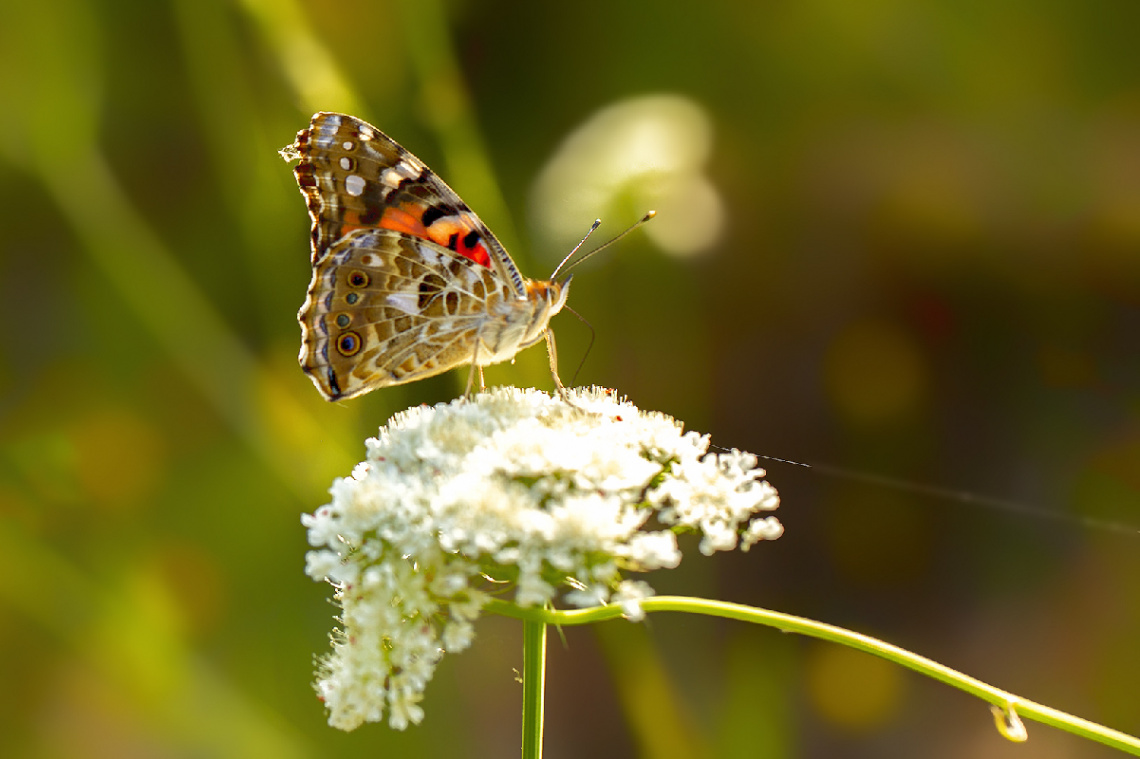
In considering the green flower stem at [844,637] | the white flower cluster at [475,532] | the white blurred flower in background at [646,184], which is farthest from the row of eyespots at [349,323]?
the white blurred flower in background at [646,184]

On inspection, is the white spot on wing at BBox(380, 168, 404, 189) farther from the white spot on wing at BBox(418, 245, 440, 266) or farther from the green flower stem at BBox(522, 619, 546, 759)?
the green flower stem at BBox(522, 619, 546, 759)

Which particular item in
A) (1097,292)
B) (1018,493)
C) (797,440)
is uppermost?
(1097,292)

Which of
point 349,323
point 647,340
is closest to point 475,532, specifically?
point 349,323

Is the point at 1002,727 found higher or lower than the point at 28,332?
lower

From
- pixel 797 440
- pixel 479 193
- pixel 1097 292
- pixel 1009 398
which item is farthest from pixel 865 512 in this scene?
pixel 479 193

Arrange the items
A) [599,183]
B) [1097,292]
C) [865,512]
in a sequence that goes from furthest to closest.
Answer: [599,183], [865,512], [1097,292]

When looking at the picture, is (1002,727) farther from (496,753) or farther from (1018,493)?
(496,753)

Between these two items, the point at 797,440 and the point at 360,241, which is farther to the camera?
the point at 797,440
